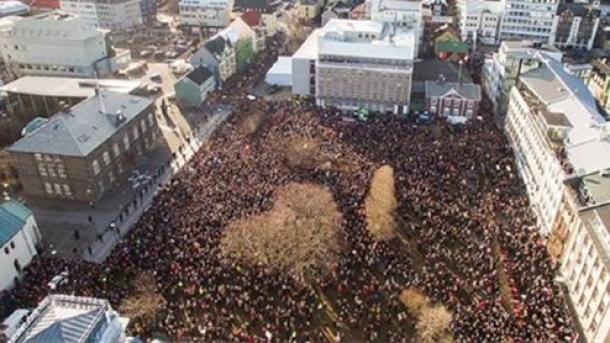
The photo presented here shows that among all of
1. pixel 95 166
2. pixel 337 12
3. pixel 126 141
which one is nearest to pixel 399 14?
pixel 337 12

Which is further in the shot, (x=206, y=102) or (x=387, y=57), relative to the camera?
(x=206, y=102)

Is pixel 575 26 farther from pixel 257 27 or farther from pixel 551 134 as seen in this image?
pixel 257 27

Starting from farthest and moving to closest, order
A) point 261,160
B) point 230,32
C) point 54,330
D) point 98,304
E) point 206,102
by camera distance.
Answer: point 230,32 < point 206,102 < point 261,160 < point 98,304 < point 54,330

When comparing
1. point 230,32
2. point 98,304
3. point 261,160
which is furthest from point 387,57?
point 98,304

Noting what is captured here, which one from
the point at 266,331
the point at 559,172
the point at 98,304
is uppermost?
the point at 98,304

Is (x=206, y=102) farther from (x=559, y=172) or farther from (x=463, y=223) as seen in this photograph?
(x=559, y=172)

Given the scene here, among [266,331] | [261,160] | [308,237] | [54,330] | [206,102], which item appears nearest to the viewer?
[54,330]
